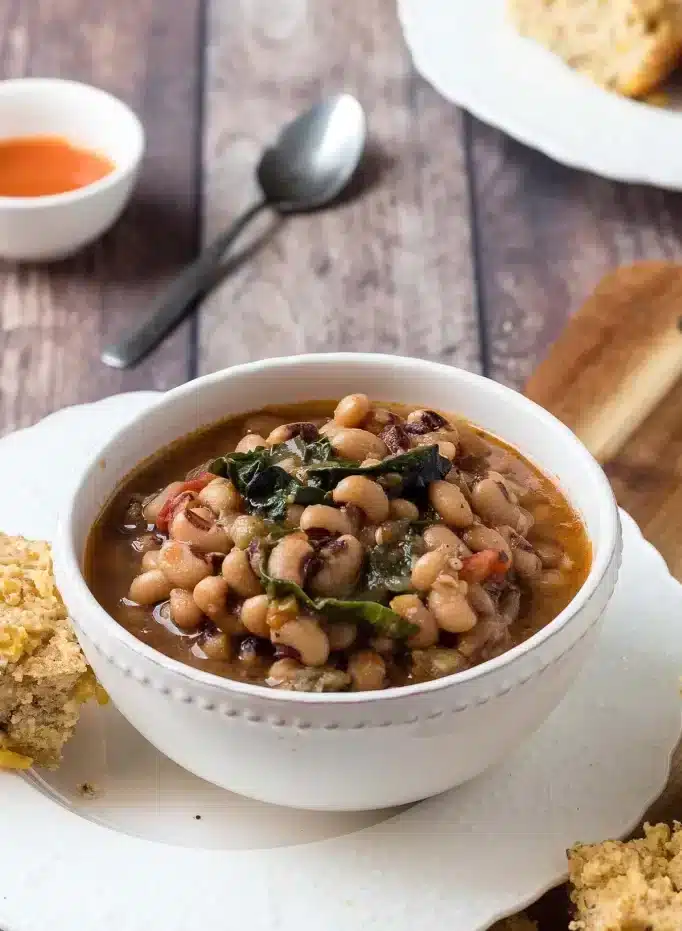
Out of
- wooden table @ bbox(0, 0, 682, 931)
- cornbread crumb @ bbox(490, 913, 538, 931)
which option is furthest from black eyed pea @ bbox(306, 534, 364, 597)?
wooden table @ bbox(0, 0, 682, 931)

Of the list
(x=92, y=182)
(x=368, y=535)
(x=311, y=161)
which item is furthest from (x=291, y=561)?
(x=311, y=161)

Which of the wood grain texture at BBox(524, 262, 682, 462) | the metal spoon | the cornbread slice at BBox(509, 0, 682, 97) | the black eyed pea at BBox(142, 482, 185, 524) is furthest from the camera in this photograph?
the metal spoon

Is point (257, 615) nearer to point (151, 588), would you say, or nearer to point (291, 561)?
point (291, 561)

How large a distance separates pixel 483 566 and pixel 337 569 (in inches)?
9.3

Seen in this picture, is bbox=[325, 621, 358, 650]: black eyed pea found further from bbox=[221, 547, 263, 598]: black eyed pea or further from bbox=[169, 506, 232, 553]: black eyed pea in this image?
bbox=[169, 506, 232, 553]: black eyed pea

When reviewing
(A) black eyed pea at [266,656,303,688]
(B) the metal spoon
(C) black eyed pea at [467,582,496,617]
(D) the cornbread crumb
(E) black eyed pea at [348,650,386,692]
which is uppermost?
(C) black eyed pea at [467,582,496,617]

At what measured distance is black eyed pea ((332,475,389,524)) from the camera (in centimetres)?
210

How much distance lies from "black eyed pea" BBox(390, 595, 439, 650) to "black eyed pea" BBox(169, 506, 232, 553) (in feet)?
1.02

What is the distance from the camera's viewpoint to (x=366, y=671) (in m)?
1.92

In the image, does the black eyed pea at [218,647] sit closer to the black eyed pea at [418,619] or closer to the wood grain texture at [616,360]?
the black eyed pea at [418,619]

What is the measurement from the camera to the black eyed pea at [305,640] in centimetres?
192

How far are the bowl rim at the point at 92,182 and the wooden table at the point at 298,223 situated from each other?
10.8 inches

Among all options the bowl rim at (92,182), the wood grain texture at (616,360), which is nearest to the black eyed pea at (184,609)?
the wood grain texture at (616,360)

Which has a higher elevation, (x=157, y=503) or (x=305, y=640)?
(x=305, y=640)
